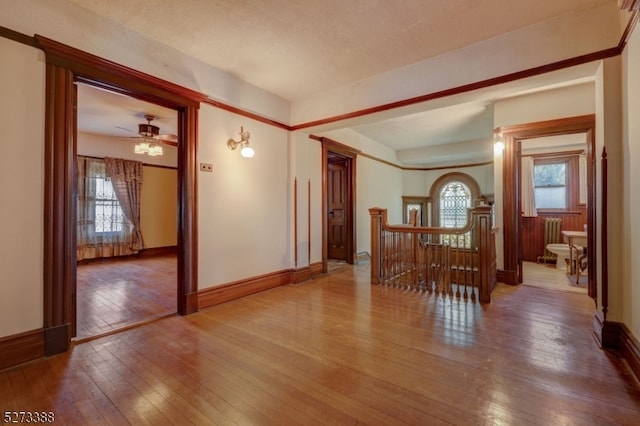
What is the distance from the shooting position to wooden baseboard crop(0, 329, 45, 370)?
1.99m

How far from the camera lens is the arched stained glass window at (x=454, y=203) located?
332 inches

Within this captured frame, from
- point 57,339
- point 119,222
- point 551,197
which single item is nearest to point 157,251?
point 119,222

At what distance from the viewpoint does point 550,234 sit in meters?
6.00

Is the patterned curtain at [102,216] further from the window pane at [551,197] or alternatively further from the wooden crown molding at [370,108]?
the window pane at [551,197]

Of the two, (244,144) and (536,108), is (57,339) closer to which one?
(244,144)

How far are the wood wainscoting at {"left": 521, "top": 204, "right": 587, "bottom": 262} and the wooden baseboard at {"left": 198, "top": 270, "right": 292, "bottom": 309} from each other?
5466mm

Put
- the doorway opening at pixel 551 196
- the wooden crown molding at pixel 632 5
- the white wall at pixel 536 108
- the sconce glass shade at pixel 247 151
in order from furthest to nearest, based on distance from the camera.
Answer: the doorway opening at pixel 551 196
the white wall at pixel 536 108
the sconce glass shade at pixel 247 151
the wooden crown molding at pixel 632 5

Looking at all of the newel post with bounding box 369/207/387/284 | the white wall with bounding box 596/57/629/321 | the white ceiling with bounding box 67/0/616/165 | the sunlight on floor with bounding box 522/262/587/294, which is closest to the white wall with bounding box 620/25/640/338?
the white wall with bounding box 596/57/629/321

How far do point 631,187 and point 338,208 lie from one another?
4570mm

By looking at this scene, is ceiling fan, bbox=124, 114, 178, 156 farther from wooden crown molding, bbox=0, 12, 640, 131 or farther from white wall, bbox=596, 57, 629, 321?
white wall, bbox=596, 57, 629, 321

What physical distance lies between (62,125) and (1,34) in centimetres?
66

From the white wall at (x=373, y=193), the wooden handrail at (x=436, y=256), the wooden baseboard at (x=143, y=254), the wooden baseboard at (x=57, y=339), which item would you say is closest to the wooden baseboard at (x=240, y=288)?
the wooden baseboard at (x=57, y=339)

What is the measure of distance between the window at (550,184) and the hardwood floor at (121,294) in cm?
758

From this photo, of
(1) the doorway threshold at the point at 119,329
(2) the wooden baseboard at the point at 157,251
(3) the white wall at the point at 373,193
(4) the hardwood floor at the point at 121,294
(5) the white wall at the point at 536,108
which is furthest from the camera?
(2) the wooden baseboard at the point at 157,251
